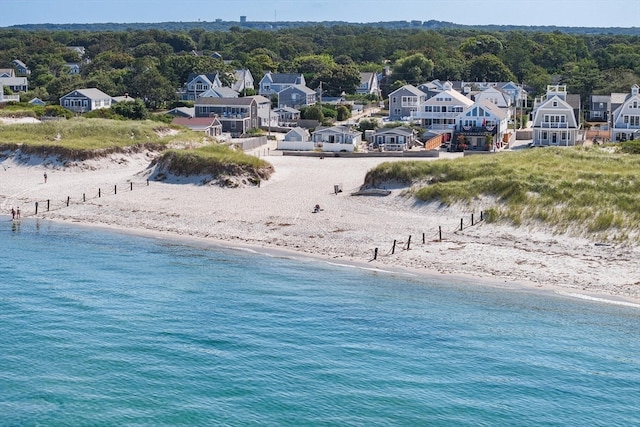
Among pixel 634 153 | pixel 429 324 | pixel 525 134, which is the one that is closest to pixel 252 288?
pixel 429 324

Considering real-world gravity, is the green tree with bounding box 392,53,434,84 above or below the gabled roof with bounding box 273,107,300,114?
above

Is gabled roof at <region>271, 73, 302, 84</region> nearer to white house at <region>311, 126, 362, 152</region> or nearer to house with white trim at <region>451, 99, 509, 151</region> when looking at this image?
house with white trim at <region>451, 99, 509, 151</region>

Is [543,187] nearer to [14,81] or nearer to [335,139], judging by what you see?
[335,139]

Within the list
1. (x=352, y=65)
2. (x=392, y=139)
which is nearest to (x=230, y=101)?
(x=392, y=139)

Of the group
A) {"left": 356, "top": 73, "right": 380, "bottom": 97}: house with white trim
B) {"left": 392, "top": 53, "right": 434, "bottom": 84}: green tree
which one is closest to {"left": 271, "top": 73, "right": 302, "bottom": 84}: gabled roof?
{"left": 356, "top": 73, "right": 380, "bottom": 97}: house with white trim

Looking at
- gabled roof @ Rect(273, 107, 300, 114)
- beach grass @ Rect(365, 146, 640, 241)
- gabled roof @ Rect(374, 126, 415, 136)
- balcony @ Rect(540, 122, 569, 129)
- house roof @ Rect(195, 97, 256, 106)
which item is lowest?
beach grass @ Rect(365, 146, 640, 241)

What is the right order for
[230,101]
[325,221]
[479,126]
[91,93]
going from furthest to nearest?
[91,93]
[230,101]
[479,126]
[325,221]

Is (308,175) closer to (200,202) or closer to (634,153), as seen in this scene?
(200,202)
